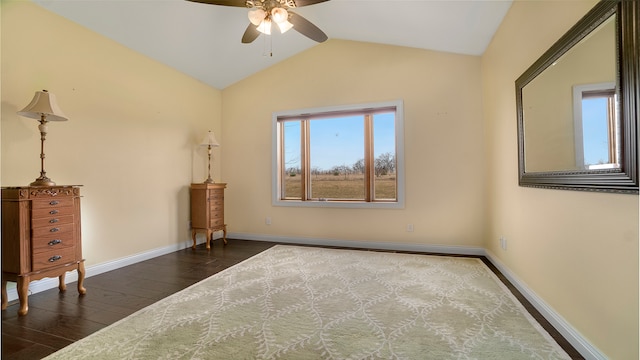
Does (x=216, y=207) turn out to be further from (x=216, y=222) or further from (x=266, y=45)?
(x=266, y=45)

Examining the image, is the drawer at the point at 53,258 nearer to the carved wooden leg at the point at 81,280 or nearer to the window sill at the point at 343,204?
the carved wooden leg at the point at 81,280

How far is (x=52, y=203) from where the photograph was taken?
2520mm

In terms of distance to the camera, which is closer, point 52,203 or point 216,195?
point 52,203

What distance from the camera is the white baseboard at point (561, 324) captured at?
5.56 feet

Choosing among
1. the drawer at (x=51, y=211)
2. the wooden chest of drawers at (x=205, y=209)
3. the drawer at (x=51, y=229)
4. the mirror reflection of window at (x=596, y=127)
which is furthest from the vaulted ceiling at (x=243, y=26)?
the drawer at (x=51, y=229)

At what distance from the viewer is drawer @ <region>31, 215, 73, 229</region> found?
2404 millimetres

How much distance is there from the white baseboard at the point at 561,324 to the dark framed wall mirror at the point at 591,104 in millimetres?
889

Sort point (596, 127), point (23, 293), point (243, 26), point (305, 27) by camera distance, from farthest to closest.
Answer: point (243, 26) → point (305, 27) → point (23, 293) → point (596, 127)

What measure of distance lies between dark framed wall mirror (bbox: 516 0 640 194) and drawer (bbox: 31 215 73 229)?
3889mm

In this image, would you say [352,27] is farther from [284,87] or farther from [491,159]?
[491,159]

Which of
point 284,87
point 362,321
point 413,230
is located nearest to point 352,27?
point 284,87

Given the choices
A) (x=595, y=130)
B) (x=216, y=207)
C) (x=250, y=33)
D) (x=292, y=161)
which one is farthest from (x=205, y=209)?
(x=595, y=130)

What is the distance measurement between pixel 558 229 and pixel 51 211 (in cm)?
395

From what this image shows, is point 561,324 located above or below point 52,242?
below
